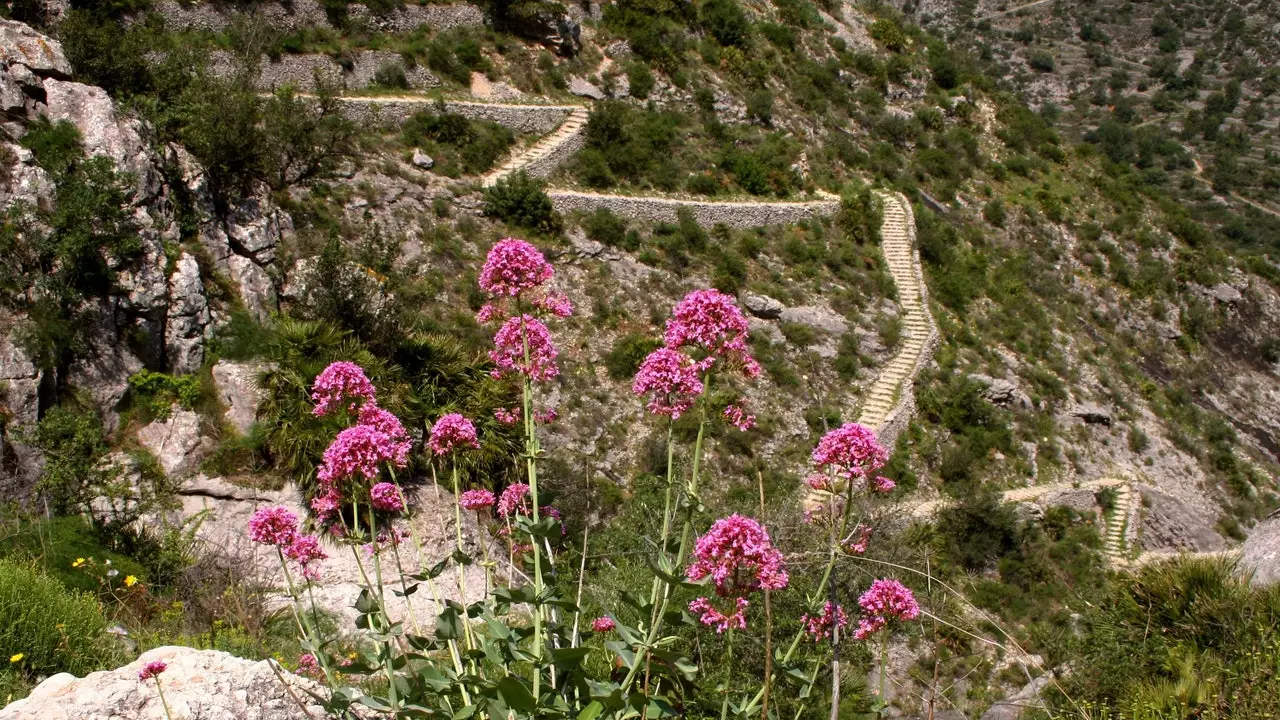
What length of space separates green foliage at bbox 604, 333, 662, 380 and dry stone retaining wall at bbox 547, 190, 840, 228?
186 inches

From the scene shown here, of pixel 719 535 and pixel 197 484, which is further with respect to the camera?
pixel 197 484

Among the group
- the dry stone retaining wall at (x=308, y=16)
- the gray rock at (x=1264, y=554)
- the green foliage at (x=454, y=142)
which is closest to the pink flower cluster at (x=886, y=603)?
the gray rock at (x=1264, y=554)

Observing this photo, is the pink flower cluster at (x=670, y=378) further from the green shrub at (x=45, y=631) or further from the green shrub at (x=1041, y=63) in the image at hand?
the green shrub at (x=1041, y=63)

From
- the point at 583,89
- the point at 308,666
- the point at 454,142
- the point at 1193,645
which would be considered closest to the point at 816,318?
the point at 454,142

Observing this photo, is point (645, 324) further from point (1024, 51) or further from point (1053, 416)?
point (1024, 51)

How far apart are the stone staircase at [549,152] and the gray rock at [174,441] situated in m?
10.8

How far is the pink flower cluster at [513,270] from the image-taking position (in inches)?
134

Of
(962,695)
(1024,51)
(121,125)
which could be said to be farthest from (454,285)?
(1024,51)

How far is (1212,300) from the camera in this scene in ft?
109

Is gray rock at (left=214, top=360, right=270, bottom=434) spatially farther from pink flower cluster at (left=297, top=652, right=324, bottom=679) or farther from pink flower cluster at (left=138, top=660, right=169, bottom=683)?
pink flower cluster at (left=138, top=660, right=169, bottom=683)

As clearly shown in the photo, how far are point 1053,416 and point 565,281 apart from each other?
14.2 m

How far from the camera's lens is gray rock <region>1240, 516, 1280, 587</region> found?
5.94 meters

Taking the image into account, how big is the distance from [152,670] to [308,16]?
79.7ft

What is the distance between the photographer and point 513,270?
3445 mm
